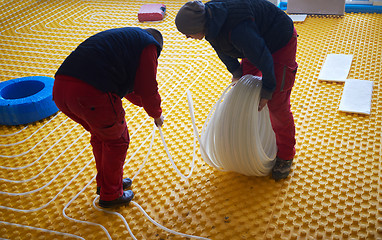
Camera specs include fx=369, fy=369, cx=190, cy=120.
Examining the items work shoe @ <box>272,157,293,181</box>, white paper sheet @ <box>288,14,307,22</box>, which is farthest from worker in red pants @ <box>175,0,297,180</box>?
white paper sheet @ <box>288,14,307,22</box>

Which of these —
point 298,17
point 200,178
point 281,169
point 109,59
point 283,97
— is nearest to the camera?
point 109,59

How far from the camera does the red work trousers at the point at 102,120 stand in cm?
159

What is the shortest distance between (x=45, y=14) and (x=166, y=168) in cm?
318

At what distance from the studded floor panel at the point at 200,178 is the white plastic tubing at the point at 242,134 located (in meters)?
0.13

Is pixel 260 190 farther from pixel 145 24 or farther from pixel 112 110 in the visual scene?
pixel 145 24

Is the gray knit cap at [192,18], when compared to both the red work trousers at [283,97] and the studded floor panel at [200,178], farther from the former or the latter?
the studded floor panel at [200,178]

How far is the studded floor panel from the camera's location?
6.10 feet

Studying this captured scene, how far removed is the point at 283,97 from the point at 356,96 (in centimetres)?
103

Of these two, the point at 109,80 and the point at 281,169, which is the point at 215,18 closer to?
the point at 109,80

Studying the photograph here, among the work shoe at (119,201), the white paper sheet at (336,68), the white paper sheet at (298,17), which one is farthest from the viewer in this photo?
the white paper sheet at (298,17)

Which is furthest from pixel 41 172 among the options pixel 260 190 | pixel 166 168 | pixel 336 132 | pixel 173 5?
pixel 173 5

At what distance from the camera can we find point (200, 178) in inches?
85.6

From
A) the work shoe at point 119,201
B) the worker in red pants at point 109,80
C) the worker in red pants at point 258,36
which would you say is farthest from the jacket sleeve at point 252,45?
the work shoe at point 119,201

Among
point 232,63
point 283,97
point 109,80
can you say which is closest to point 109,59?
point 109,80
